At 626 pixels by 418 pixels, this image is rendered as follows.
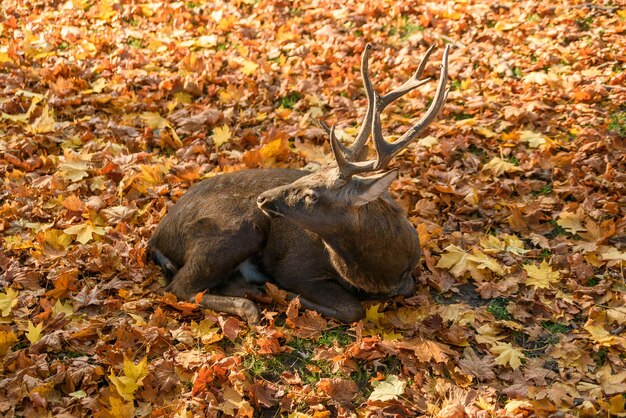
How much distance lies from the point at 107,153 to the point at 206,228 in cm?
210

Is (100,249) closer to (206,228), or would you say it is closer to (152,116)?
(206,228)

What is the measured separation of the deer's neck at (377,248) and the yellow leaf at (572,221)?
4.46ft

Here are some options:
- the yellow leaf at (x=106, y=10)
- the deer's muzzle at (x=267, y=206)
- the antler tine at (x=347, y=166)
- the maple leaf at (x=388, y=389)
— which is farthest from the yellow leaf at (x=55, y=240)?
the yellow leaf at (x=106, y=10)

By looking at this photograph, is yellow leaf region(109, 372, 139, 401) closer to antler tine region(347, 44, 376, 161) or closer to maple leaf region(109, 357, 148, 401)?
maple leaf region(109, 357, 148, 401)

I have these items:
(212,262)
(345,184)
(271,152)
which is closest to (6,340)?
(212,262)

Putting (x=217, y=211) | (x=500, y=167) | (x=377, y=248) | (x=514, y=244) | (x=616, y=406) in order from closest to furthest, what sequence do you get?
1. (x=616, y=406)
2. (x=377, y=248)
3. (x=217, y=211)
4. (x=514, y=244)
5. (x=500, y=167)

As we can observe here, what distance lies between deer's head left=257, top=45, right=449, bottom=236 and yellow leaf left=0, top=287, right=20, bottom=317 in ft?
6.14

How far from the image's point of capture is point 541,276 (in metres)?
5.00

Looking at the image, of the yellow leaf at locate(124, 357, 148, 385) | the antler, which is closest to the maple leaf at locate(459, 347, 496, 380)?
the antler

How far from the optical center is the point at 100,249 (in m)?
5.39

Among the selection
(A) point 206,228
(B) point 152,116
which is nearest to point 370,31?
(B) point 152,116

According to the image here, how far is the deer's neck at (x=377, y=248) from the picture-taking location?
4680 mm

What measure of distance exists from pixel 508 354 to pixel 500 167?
2311mm

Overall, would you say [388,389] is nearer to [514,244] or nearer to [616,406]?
[616,406]
